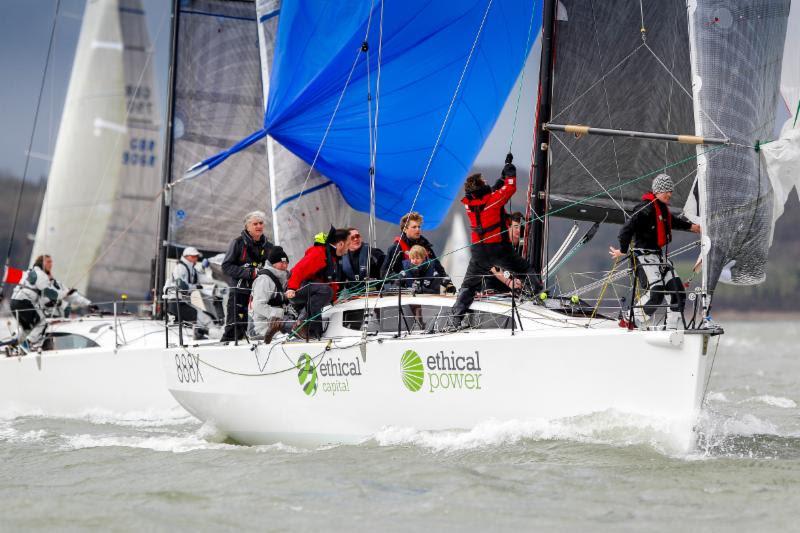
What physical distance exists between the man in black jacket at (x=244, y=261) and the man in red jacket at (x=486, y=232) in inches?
89.7

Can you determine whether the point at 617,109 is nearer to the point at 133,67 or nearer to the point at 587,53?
the point at 587,53

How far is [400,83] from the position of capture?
35.1 feet

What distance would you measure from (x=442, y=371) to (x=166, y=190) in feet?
23.0

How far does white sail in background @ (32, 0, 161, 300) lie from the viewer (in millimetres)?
16969

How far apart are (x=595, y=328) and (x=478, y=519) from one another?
2.00 m

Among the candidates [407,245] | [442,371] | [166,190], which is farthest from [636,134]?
[166,190]

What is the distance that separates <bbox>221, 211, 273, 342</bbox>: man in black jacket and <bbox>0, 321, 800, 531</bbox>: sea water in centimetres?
154

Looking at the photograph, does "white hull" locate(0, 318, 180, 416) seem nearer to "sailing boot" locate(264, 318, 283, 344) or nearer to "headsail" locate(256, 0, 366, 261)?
"headsail" locate(256, 0, 366, 261)

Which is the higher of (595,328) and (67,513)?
(595,328)

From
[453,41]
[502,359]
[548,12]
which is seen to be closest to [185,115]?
[453,41]

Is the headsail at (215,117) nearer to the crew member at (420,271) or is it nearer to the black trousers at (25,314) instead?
the black trousers at (25,314)

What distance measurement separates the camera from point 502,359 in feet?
Answer: 24.8

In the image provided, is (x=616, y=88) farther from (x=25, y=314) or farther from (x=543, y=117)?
(x=25, y=314)

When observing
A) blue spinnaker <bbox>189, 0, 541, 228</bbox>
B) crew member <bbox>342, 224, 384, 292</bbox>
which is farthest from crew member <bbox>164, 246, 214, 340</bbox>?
crew member <bbox>342, 224, 384, 292</bbox>
